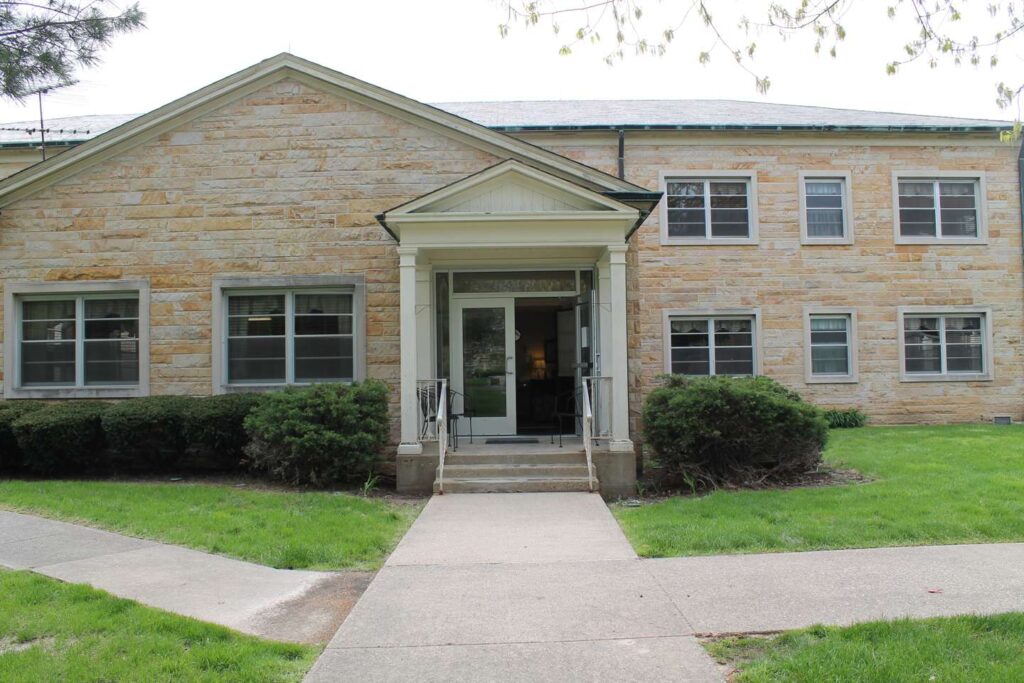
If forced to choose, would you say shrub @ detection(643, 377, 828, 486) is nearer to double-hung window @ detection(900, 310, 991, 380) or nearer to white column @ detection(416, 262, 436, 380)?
white column @ detection(416, 262, 436, 380)

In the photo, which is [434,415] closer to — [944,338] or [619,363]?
[619,363]

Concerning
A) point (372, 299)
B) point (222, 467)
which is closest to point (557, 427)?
point (372, 299)

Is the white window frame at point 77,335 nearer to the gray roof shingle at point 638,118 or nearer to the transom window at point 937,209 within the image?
the gray roof shingle at point 638,118

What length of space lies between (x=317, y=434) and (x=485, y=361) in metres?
3.13

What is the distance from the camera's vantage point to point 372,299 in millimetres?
11172

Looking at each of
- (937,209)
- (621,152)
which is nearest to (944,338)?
(937,209)

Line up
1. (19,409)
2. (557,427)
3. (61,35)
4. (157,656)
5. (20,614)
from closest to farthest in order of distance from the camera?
(157,656) → (20,614) → (61,35) → (19,409) → (557,427)

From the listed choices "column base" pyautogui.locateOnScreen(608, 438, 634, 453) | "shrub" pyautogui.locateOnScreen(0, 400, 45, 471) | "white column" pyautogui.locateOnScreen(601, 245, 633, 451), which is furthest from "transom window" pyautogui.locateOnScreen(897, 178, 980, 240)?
"shrub" pyautogui.locateOnScreen(0, 400, 45, 471)

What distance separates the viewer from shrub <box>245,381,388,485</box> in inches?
371

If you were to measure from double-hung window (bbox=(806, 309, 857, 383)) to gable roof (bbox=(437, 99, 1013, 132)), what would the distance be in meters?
4.27

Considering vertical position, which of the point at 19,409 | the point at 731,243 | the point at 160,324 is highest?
the point at 731,243

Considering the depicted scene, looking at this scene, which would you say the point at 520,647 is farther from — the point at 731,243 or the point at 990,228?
the point at 990,228

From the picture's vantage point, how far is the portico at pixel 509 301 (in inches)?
386

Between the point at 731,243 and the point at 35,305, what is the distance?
13544 millimetres
